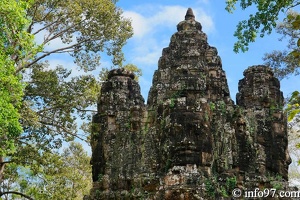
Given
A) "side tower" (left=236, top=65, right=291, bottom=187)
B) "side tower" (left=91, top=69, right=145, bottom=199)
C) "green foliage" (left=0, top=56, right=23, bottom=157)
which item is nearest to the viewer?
"side tower" (left=236, top=65, right=291, bottom=187)

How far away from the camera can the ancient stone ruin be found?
353 inches

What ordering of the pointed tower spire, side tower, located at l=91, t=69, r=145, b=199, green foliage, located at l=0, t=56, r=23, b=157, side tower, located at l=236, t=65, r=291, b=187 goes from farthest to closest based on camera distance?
the pointed tower spire → side tower, located at l=91, t=69, r=145, b=199 → green foliage, located at l=0, t=56, r=23, b=157 → side tower, located at l=236, t=65, r=291, b=187

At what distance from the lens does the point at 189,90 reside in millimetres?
9508

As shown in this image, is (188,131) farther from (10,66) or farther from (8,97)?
(10,66)

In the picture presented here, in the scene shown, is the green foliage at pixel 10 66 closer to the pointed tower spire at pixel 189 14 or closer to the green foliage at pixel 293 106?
the pointed tower spire at pixel 189 14

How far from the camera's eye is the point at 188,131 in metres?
9.00

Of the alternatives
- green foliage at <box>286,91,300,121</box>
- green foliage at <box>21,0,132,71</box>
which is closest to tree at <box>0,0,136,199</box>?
green foliage at <box>21,0,132,71</box>

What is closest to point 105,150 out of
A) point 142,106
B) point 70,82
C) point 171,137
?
point 142,106

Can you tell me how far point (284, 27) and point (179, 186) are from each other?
31.8 feet

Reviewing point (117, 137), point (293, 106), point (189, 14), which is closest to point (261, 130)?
point (117, 137)

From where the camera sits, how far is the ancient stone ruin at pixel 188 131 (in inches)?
353

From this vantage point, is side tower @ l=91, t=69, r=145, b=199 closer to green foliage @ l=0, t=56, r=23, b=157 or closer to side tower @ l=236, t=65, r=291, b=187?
green foliage @ l=0, t=56, r=23, b=157

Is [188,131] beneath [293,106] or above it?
above

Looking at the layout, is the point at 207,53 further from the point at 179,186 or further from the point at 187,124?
the point at 179,186
